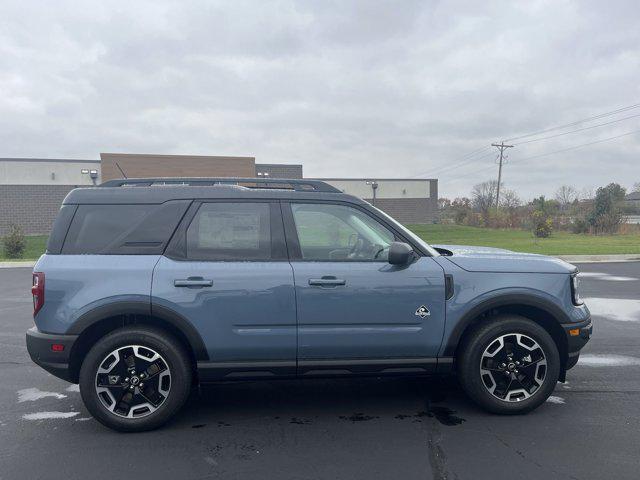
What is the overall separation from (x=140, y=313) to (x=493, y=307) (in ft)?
9.15

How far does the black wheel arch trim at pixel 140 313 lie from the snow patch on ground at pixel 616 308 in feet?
22.5

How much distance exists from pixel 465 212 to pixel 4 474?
1816 inches

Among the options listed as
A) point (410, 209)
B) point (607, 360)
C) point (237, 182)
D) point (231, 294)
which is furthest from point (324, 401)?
point (410, 209)

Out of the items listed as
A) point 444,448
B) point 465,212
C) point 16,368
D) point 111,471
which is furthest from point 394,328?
point 465,212

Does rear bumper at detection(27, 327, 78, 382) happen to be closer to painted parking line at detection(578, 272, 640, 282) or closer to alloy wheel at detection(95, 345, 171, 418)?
alloy wheel at detection(95, 345, 171, 418)

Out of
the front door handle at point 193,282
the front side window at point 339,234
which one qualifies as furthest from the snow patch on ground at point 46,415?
the front side window at point 339,234

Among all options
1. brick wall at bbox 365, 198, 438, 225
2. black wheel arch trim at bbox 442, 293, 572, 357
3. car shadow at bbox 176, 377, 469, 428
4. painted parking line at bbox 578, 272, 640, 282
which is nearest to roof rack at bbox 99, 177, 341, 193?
black wheel arch trim at bbox 442, 293, 572, 357

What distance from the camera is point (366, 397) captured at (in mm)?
4570

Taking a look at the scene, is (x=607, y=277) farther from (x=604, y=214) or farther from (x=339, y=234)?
(x=604, y=214)

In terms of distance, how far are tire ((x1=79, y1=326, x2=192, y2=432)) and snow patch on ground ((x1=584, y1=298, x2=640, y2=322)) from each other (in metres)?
6.98

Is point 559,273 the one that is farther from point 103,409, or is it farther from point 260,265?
point 103,409

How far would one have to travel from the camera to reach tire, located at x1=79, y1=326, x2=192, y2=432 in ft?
12.3

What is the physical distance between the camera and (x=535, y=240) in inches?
1080

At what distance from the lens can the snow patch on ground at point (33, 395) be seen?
4578mm
